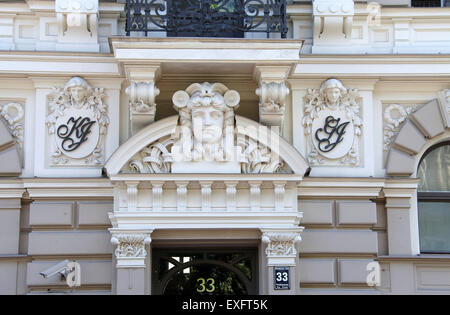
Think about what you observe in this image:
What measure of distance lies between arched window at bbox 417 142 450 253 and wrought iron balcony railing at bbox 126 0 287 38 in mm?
2877

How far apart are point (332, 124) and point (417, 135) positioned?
1.22m

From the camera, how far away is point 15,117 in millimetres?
12578

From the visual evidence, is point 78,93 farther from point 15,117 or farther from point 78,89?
point 15,117

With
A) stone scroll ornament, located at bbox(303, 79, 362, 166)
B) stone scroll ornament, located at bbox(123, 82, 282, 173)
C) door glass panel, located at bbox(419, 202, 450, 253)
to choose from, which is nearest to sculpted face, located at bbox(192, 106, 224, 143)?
stone scroll ornament, located at bbox(123, 82, 282, 173)

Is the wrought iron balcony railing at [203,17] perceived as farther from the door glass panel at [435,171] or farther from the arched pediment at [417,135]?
the door glass panel at [435,171]

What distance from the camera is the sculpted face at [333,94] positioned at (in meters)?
12.6

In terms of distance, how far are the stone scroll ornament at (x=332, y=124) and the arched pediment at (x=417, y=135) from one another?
0.55m

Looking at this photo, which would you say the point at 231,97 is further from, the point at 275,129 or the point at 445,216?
the point at 445,216

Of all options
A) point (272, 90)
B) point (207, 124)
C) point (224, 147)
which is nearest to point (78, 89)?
point (207, 124)

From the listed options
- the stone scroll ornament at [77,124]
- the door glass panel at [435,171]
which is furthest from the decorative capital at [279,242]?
the stone scroll ornament at [77,124]

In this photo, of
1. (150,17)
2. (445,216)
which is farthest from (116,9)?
(445,216)
